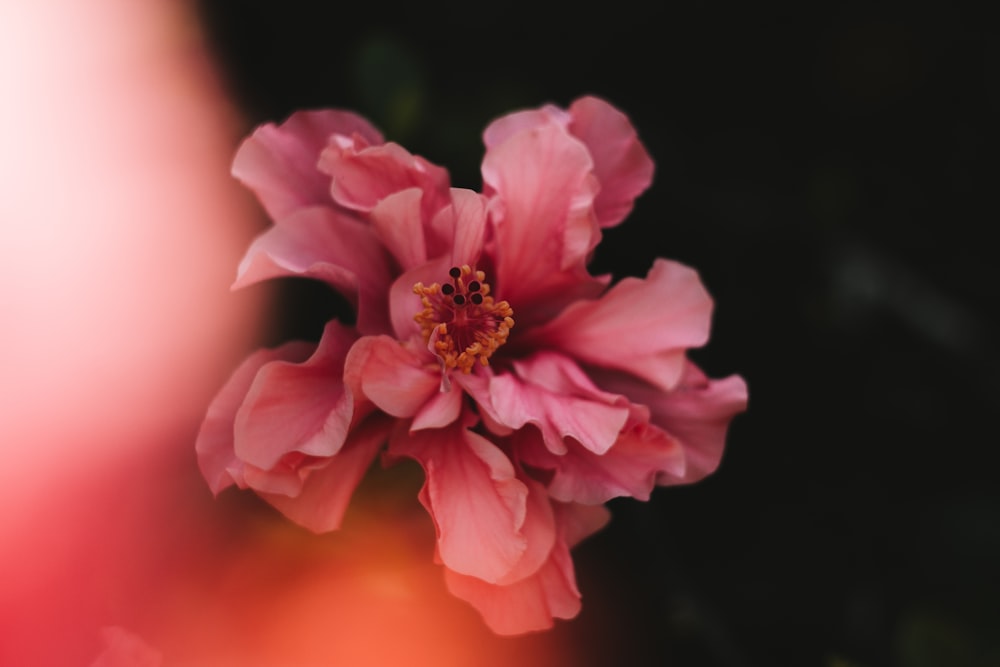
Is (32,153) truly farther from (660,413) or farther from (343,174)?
(660,413)

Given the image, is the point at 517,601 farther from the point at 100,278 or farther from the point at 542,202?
the point at 100,278

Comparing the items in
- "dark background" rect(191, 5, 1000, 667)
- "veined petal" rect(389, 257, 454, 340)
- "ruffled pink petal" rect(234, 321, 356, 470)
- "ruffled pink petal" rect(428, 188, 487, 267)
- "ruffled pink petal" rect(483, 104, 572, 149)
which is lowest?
"dark background" rect(191, 5, 1000, 667)

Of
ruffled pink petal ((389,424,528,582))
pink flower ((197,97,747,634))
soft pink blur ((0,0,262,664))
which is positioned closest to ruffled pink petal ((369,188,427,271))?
pink flower ((197,97,747,634))

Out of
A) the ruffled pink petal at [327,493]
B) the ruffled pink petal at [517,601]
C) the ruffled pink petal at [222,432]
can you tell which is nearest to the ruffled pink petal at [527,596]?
the ruffled pink petal at [517,601]

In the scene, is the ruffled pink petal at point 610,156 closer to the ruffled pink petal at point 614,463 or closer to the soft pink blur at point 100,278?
the ruffled pink petal at point 614,463

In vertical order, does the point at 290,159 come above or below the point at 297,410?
above

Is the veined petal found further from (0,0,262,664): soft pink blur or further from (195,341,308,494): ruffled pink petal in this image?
(0,0,262,664): soft pink blur

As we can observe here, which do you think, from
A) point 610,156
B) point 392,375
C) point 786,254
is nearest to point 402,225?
point 392,375

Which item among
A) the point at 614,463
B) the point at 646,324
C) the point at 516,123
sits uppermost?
the point at 516,123
